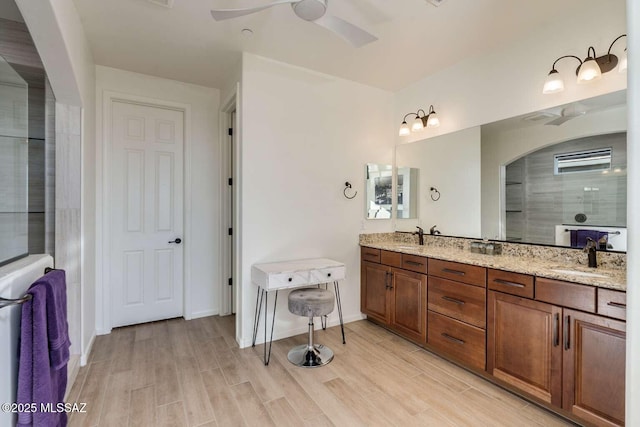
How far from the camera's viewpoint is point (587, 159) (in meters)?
2.16

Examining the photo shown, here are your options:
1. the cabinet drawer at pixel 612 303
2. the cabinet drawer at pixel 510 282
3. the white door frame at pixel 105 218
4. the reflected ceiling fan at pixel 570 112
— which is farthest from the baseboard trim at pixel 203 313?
the reflected ceiling fan at pixel 570 112

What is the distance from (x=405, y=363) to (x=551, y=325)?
1.15 meters

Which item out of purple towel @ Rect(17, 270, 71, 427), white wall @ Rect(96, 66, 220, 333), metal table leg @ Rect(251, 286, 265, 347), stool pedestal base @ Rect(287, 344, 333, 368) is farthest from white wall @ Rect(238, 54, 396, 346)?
purple towel @ Rect(17, 270, 71, 427)

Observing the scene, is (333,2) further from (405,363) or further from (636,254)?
(405,363)

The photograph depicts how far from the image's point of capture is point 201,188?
11.7 ft

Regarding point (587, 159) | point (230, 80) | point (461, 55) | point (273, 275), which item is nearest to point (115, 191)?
point (230, 80)

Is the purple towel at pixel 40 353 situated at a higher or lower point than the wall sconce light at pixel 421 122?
lower

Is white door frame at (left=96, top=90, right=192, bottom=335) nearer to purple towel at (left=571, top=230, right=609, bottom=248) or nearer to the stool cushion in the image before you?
the stool cushion

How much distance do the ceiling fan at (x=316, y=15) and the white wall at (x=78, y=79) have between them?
33.0 inches

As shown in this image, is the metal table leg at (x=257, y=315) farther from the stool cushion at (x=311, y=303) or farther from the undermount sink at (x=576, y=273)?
the undermount sink at (x=576, y=273)

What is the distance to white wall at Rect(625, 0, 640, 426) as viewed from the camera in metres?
0.92

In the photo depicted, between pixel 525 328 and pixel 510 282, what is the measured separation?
299 millimetres

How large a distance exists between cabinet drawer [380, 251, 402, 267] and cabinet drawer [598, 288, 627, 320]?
1523 millimetres

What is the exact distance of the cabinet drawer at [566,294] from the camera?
1.69m
